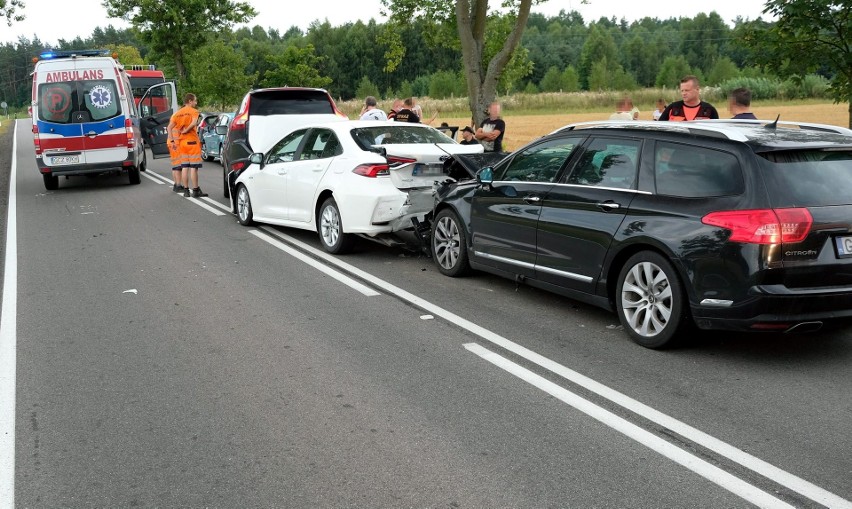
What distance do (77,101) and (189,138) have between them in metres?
3.37

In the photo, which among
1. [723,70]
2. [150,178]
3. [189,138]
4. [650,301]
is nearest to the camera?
[650,301]

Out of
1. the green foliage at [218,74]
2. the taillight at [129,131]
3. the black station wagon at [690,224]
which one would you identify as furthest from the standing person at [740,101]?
the green foliage at [218,74]

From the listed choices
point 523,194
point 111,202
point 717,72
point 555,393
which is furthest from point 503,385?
point 717,72

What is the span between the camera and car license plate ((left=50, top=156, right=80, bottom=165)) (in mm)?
16953

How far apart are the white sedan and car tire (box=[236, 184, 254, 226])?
0.90 metres

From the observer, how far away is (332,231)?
9.80 metres

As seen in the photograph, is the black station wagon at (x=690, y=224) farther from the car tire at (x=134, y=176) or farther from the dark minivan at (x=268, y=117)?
the car tire at (x=134, y=176)

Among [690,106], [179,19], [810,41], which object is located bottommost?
[690,106]

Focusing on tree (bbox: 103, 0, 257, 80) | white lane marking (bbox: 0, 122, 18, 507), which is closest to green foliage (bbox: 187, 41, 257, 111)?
tree (bbox: 103, 0, 257, 80)

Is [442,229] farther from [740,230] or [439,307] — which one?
[740,230]

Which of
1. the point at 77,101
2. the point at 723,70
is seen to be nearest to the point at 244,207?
the point at 77,101

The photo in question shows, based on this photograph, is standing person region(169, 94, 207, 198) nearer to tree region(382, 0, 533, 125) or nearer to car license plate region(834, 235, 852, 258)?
tree region(382, 0, 533, 125)

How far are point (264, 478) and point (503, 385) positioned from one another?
180 centimetres

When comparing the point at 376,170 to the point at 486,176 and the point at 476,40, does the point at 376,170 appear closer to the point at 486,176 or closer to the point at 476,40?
the point at 486,176
